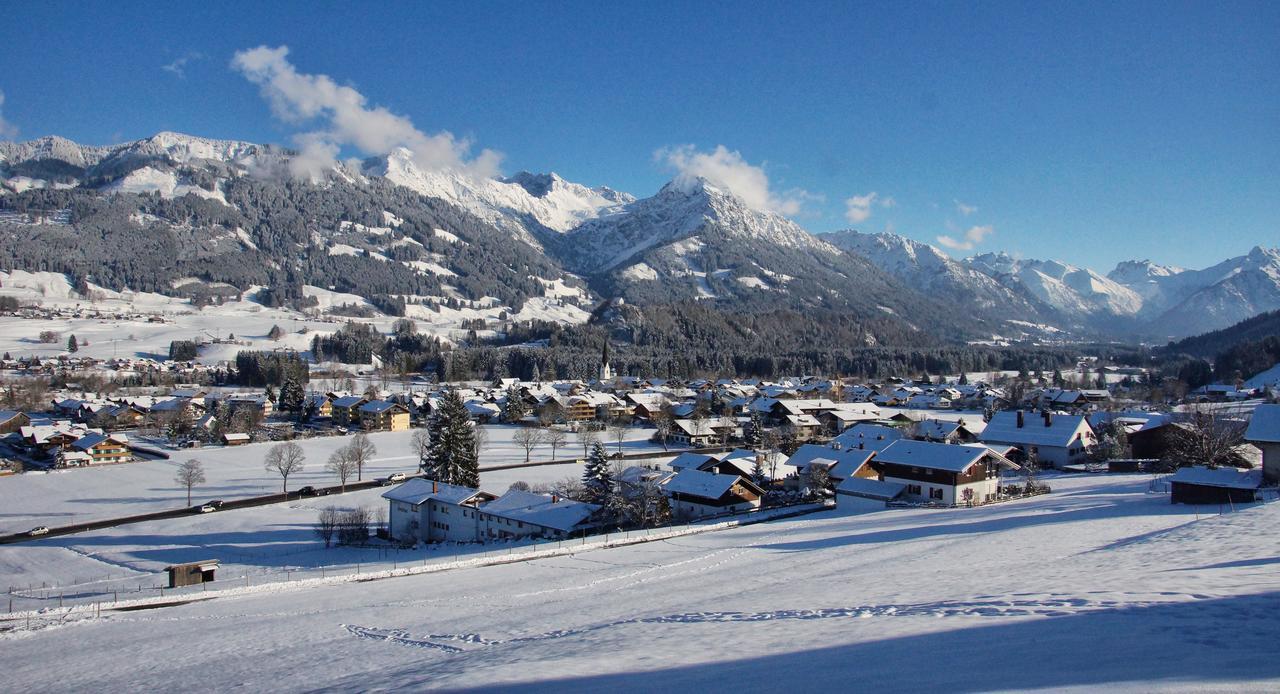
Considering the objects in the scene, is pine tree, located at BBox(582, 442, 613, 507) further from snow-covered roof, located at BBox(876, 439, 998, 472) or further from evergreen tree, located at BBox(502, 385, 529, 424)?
evergreen tree, located at BBox(502, 385, 529, 424)

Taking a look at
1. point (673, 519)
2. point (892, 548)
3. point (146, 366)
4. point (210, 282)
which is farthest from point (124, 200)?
point (892, 548)

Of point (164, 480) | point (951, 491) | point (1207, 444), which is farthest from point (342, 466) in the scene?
point (1207, 444)

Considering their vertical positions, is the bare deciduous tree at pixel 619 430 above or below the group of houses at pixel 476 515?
above

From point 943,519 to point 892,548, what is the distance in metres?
6.17

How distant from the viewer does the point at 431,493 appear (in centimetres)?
2802

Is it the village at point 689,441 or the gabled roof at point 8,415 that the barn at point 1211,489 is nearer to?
the village at point 689,441

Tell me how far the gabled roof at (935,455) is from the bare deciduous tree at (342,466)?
2486cm

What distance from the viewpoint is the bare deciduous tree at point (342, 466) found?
119 ft

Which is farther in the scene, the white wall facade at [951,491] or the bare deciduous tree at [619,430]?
the bare deciduous tree at [619,430]

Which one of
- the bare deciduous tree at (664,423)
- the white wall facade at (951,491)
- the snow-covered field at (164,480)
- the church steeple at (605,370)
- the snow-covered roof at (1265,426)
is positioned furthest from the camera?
the church steeple at (605,370)

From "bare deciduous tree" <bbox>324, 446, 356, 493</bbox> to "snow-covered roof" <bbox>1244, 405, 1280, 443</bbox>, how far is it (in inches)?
1415

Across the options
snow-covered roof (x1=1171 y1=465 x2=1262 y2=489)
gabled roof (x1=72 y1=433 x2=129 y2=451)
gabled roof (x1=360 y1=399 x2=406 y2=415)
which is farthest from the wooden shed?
gabled roof (x1=360 y1=399 x2=406 y2=415)

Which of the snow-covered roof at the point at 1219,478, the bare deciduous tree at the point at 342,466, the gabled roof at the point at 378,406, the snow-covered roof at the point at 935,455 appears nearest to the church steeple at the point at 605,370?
the gabled roof at the point at 378,406

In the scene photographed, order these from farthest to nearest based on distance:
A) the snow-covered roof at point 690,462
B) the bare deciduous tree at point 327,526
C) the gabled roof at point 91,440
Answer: the gabled roof at point 91,440, the snow-covered roof at point 690,462, the bare deciduous tree at point 327,526
